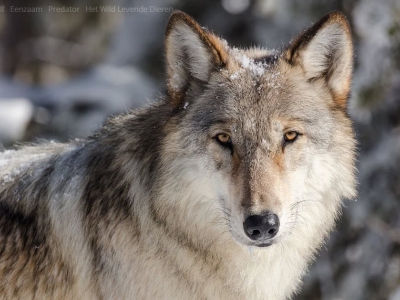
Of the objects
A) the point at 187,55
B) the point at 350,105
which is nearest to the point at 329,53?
the point at 187,55

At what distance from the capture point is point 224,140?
380cm

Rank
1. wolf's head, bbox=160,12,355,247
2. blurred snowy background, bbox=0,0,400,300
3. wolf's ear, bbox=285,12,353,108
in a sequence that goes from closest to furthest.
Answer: wolf's head, bbox=160,12,355,247, wolf's ear, bbox=285,12,353,108, blurred snowy background, bbox=0,0,400,300

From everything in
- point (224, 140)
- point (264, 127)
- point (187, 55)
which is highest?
point (187, 55)

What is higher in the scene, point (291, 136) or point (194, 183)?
point (291, 136)

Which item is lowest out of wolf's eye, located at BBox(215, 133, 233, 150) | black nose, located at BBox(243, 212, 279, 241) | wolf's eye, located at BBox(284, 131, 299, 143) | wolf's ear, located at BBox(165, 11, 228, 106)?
black nose, located at BBox(243, 212, 279, 241)

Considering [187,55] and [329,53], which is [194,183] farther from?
[329,53]

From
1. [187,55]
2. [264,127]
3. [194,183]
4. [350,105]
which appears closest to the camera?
[264,127]

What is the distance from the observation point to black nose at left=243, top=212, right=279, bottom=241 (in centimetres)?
345

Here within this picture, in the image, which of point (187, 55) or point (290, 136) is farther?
point (187, 55)

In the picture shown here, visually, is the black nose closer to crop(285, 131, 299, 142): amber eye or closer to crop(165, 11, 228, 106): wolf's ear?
crop(285, 131, 299, 142): amber eye

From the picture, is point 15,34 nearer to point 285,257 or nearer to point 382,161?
point 382,161

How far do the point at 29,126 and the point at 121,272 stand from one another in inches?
273

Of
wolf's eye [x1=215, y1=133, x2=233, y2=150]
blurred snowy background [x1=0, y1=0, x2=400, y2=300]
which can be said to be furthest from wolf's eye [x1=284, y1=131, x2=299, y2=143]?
blurred snowy background [x1=0, y1=0, x2=400, y2=300]

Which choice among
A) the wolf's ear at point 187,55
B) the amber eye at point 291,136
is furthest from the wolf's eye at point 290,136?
the wolf's ear at point 187,55
